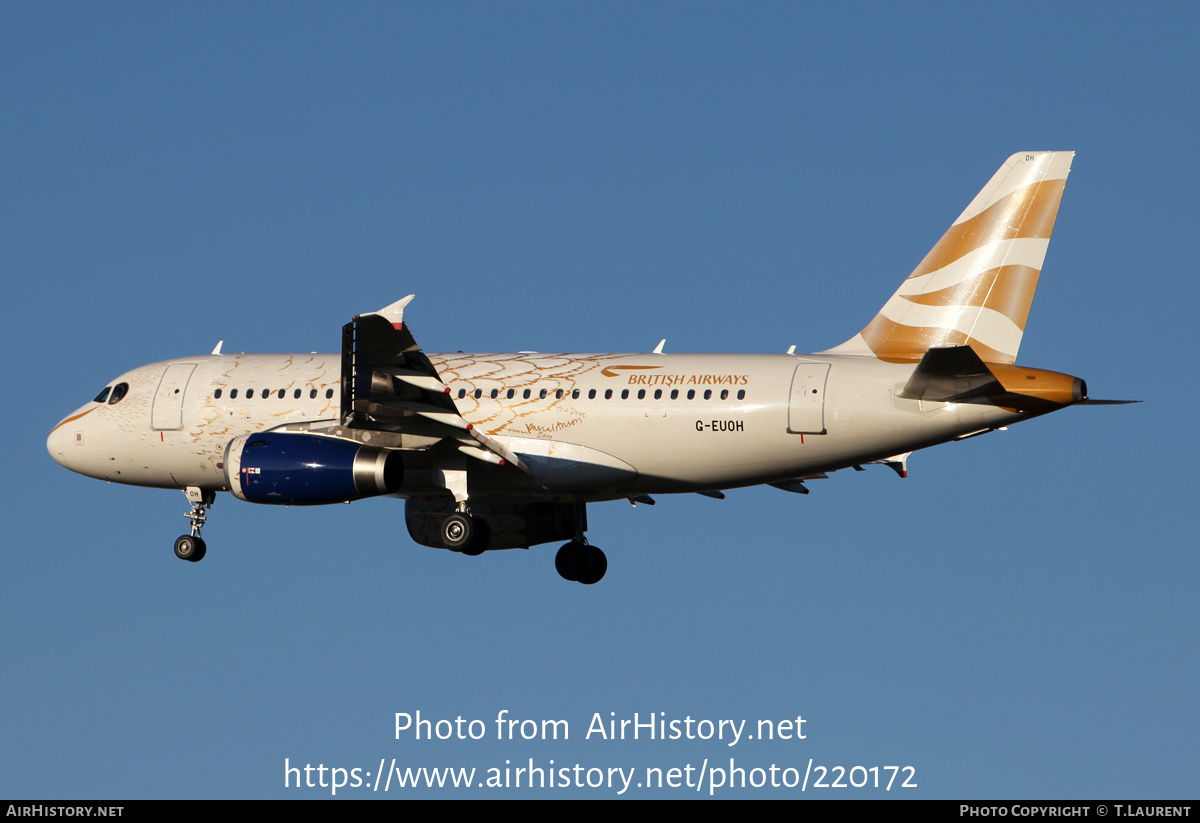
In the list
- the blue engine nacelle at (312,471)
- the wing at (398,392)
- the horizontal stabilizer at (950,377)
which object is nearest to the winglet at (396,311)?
the wing at (398,392)

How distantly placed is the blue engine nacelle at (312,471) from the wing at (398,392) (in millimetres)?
674

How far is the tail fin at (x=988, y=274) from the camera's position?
104ft

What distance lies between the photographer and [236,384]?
36125mm

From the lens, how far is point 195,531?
3756 centimetres

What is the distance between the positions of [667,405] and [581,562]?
249 inches

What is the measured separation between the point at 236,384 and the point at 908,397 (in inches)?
600

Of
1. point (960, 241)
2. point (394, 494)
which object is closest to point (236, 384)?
point (394, 494)

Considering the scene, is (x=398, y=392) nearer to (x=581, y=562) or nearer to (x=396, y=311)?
(x=396, y=311)

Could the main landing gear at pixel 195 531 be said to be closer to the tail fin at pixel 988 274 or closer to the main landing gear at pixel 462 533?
the main landing gear at pixel 462 533

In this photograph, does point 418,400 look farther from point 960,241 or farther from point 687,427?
point 960,241
